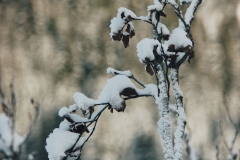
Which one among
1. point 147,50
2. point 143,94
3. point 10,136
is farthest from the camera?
point 10,136

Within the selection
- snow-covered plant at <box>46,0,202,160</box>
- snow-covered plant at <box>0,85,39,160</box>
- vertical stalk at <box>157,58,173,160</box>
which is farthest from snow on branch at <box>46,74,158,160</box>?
snow-covered plant at <box>0,85,39,160</box>

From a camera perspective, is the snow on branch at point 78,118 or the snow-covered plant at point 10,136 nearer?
the snow on branch at point 78,118

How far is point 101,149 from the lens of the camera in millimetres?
16703

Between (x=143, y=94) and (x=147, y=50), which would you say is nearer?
(x=147, y=50)

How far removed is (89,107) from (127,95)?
0.23 meters

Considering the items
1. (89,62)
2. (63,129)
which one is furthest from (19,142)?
(89,62)

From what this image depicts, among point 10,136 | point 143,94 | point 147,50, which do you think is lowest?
point 143,94

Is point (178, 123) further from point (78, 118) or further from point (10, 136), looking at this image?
point (10, 136)

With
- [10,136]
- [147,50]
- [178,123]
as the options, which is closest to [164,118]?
[178,123]

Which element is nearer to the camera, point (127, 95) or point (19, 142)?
point (127, 95)

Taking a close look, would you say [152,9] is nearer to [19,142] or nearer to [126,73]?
[126,73]

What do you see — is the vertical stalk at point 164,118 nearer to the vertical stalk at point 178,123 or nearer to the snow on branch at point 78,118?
the vertical stalk at point 178,123

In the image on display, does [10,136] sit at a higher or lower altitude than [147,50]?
higher

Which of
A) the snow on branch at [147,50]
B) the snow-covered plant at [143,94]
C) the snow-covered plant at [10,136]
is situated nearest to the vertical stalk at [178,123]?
the snow-covered plant at [143,94]
